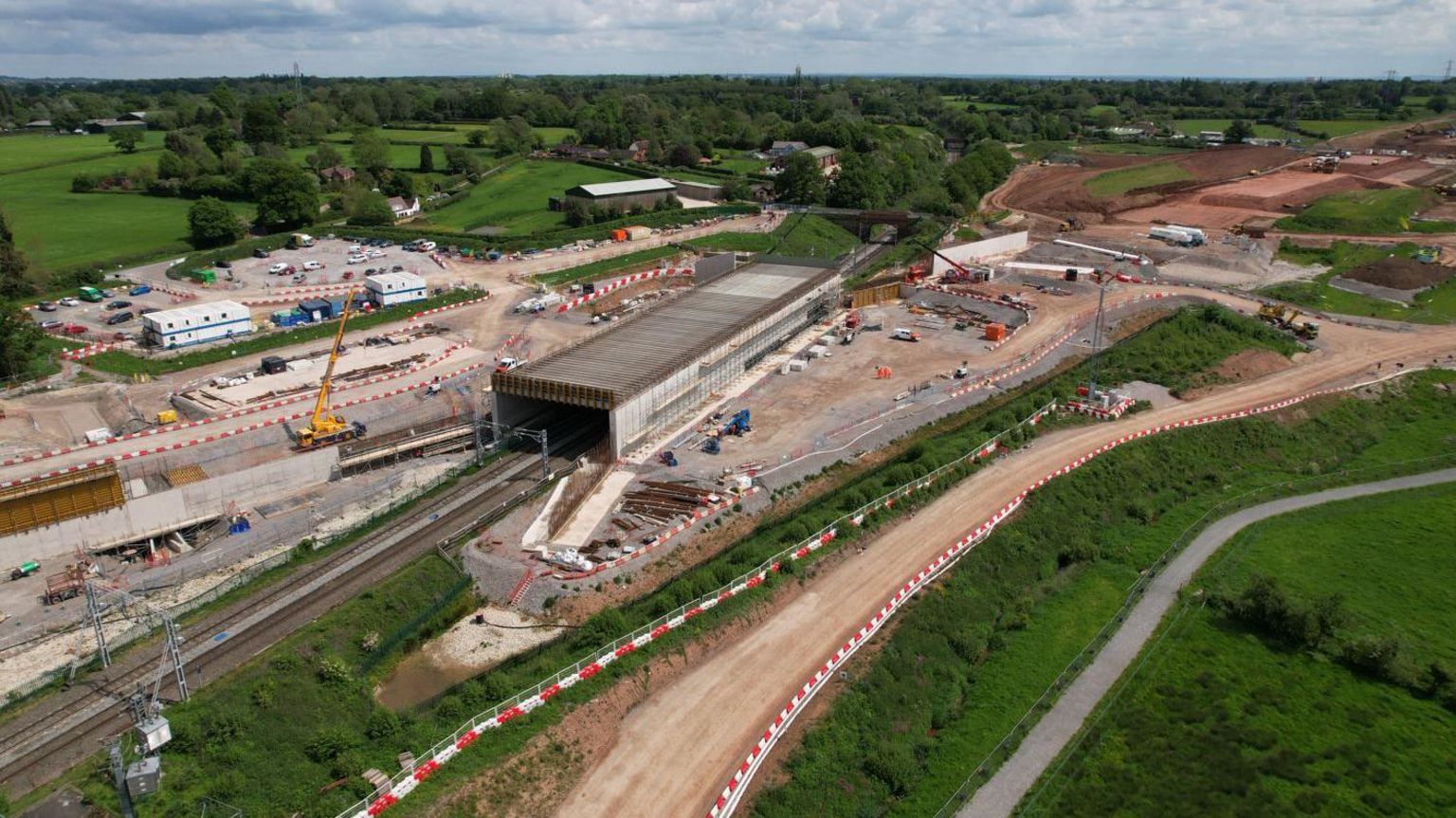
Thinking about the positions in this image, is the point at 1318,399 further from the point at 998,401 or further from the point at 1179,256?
the point at 1179,256

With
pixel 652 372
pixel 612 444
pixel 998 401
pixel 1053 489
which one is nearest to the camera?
pixel 1053 489

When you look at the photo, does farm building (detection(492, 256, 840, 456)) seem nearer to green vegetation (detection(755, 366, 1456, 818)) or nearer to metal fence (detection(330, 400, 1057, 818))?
metal fence (detection(330, 400, 1057, 818))

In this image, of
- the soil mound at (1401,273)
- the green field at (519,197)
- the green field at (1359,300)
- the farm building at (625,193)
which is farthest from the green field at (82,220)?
the soil mound at (1401,273)

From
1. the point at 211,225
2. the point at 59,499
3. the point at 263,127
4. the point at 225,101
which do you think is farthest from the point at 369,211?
the point at 225,101

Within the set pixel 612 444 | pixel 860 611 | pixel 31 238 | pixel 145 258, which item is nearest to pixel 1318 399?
pixel 860 611

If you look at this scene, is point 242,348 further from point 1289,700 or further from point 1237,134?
point 1237,134
